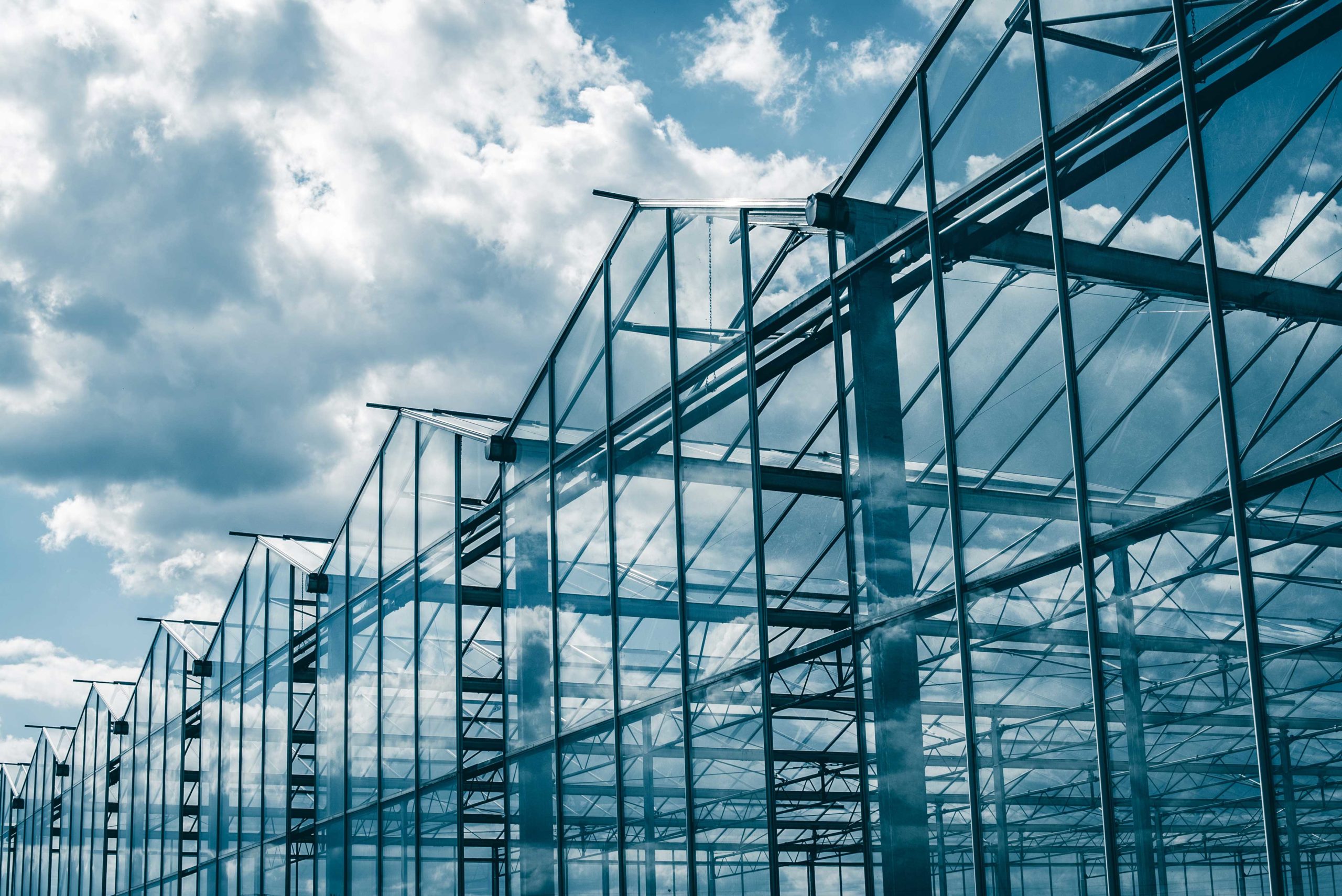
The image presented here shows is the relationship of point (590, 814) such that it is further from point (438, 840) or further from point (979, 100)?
point (979, 100)

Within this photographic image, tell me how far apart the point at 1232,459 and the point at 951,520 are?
100 inches

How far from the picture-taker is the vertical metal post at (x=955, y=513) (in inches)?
368

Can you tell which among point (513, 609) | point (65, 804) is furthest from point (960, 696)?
point (65, 804)

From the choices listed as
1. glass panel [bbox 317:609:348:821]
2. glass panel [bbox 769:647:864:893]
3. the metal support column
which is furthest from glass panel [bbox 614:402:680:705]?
glass panel [bbox 317:609:348:821]

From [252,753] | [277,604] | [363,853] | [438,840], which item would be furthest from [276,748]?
[438,840]

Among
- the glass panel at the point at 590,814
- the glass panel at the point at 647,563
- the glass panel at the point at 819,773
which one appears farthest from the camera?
the glass panel at the point at 590,814

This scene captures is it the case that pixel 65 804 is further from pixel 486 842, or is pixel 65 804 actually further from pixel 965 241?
pixel 965 241

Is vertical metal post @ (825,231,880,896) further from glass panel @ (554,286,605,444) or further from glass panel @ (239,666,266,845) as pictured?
glass panel @ (239,666,266,845)

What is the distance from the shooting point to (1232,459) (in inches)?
303

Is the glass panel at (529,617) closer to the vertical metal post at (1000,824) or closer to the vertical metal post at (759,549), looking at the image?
the vertical metal post at (759,549)

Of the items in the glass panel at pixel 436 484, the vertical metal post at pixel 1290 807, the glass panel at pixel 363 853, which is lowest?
the glass panel at pixel 363 853

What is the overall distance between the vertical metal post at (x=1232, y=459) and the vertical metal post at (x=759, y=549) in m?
5.22

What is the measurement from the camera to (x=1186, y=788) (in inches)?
308

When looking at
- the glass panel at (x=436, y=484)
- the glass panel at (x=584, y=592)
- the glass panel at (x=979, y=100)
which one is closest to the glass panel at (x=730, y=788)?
the glass panel at (x=584, y=592)
